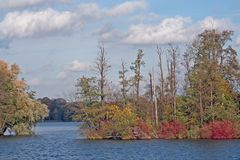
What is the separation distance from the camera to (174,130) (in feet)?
244

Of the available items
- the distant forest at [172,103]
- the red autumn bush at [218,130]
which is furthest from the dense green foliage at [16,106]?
the red autumn bush at [218,130]

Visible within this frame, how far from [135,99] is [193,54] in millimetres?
11078

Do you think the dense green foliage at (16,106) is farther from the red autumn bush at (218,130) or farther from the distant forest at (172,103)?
the red autumn bush at (218,130)

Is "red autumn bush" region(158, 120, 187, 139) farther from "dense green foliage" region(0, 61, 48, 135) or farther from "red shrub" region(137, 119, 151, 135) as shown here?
"dense green foliage" region(0, 61, 48, 135)

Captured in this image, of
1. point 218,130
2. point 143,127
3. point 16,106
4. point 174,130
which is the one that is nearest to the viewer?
point 218,130

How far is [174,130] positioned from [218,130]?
627 centimetres

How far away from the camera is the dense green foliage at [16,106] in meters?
85.9

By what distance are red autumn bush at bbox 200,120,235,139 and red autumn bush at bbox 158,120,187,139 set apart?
3051 millimetres

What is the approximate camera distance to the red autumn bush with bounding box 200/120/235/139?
70875 millimetres

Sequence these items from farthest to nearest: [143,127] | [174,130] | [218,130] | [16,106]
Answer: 1. [16,106]
2. [143,127]
3. [174,130]
4. [218,130]

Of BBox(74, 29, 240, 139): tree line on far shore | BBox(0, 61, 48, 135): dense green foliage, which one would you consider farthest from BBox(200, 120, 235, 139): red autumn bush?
BBox(0, 61, 48, 135): dense green foliage

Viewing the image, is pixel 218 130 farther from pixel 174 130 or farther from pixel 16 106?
pixel 16 106

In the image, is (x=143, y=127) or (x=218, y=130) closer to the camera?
(x=218, y=130)

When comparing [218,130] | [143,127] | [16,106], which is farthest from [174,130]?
[16,106]
